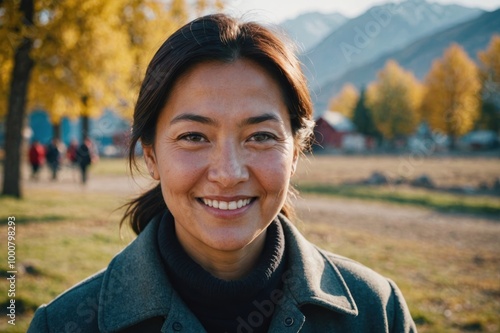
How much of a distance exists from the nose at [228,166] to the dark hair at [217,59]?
0.40 meters

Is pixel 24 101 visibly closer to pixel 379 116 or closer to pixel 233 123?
pixel 233 123

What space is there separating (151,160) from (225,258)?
637 mm

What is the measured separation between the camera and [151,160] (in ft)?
6.85

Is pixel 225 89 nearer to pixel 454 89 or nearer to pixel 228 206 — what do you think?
pixel 228 206

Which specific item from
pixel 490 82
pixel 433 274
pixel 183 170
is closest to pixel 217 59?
pixel 183 170

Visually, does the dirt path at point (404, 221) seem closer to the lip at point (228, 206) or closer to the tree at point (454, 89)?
the lip at point (228, 206)

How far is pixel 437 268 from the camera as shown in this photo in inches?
261

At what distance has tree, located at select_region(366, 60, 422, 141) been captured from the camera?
48531 mm

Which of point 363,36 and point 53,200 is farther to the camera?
point 53,200

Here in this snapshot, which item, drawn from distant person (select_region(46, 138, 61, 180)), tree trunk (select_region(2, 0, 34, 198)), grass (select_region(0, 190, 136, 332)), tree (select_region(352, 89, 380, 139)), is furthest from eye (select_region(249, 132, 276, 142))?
tree (select_region(352, 89, 380, 139))

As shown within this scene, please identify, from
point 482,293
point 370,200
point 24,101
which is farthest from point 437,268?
point 24,101

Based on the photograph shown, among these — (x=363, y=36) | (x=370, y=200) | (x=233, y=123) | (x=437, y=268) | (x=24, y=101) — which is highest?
(x=363, y=36)

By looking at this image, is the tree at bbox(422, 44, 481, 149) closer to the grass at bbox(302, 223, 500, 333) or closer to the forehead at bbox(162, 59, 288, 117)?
the grass at bbox(302, 223, 500, 333)

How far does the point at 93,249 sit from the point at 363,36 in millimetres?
5590
